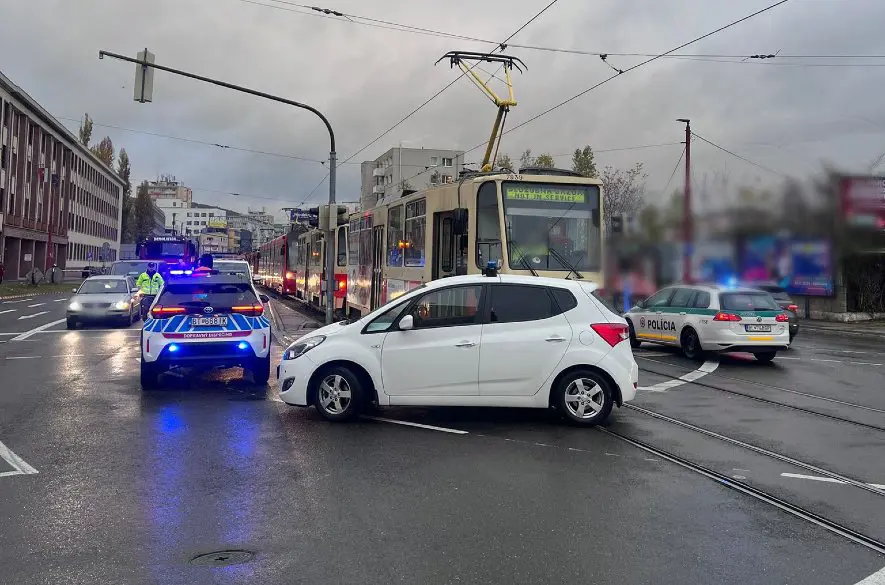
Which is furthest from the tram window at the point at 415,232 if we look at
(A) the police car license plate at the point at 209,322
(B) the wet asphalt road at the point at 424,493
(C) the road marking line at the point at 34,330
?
(C) the road marking line at the point at 34,330

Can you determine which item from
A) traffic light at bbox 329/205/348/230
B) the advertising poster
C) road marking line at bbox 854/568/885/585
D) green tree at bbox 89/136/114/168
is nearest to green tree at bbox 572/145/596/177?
the advertising poster

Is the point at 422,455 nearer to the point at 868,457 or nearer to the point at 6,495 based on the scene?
the point at 6,495

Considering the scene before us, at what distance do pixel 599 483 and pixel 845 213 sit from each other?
21.1 m

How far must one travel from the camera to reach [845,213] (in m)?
23.6

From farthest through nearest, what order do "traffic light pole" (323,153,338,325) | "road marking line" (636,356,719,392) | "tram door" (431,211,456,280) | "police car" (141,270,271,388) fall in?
1. "traffic light pole" (323,153,338,325)
2. "tram door" (431,211,456,280)
3. "road marking line" (636,356,719,392)
4. "police car" (141,270,271,388)

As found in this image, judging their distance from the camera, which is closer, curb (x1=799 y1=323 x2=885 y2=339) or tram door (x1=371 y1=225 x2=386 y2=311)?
tram door (x1=371 y1=225 x2=386 y2=311)

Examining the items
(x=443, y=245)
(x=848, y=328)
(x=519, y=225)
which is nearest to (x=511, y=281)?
(x=519, y=225)

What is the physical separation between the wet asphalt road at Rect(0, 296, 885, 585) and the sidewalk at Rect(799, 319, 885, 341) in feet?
54.1

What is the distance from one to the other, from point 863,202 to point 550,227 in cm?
1702

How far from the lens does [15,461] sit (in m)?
6.68

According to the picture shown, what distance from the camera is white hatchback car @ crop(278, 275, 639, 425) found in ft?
27.1

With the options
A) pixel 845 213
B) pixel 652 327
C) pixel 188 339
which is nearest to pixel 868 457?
pixel 188 339

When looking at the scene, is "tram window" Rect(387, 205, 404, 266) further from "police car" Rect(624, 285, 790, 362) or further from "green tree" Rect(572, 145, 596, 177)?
"green tree" Rect(572, 145, 596, 177)

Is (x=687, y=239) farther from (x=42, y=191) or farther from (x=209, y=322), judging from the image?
(x=42, y=191)
